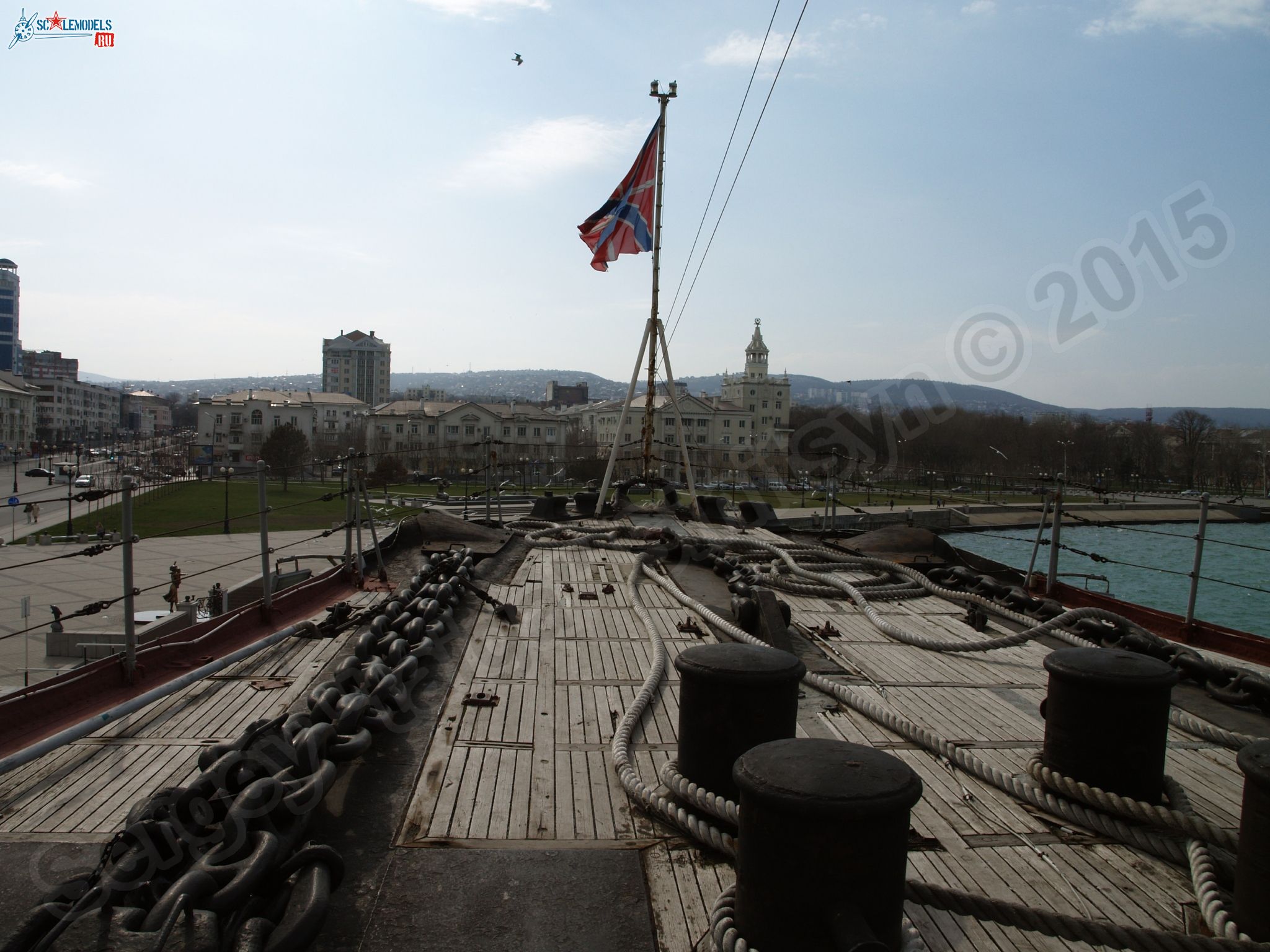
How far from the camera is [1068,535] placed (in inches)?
1861

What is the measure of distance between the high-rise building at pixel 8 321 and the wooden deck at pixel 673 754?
178146 millimetres

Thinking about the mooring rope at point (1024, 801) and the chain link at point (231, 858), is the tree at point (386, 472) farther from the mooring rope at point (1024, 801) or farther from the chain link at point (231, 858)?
the chain link at point (231, 858)

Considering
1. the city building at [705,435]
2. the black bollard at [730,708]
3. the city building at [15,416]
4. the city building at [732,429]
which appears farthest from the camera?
the city building at [15,416]

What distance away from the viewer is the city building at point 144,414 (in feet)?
411

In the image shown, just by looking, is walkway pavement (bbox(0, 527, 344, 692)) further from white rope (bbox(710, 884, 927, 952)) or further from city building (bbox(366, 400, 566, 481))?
city building (bbox(366, 400, 566, 481))

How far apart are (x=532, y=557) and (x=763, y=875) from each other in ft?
23.5

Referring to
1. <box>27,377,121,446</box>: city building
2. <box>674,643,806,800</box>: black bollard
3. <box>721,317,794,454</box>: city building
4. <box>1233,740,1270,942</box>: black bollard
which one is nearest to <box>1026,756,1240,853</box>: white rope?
<box>1233,740,1270,942</box>: black bollard

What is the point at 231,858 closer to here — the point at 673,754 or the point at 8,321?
the point at 673,754

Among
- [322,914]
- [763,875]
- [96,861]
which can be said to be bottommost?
[96,861]

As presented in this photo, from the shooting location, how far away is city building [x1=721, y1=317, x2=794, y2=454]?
133ft

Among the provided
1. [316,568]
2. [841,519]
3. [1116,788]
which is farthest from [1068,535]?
[1116,788]

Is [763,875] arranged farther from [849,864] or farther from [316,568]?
[316,568]

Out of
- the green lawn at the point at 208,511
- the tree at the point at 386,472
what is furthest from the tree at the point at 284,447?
the tree at the point at 386,472

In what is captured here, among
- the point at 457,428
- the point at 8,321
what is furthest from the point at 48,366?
the point at 457,428
